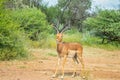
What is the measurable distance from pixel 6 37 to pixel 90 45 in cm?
1387

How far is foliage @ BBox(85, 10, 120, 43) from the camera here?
3041 centimetres

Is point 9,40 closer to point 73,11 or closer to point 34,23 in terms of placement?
point 34,23

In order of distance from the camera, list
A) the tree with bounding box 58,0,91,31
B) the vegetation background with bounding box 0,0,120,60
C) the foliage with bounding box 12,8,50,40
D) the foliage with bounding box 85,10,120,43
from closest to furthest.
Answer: the vegetation background with bounding box 0,0,120,60 < the foliage with bounding box 12,8,50,40 < the foliage with bounding box 85,10,120,43 < the tree with bounding box 58,0,91,31

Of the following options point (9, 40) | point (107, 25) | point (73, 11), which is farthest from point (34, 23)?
point (73, 11)

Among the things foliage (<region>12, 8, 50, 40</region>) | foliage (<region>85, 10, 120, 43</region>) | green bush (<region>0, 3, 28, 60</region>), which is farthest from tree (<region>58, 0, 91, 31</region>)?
green bush (<region>0, 3, 28, 60</region>)

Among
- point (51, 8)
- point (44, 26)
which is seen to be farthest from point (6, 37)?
point (51, 8)

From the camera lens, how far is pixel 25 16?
25.6m

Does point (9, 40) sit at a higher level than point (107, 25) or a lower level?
lower

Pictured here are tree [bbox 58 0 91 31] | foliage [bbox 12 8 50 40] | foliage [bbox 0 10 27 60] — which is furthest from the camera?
tree [bbox 58 0 91 31]

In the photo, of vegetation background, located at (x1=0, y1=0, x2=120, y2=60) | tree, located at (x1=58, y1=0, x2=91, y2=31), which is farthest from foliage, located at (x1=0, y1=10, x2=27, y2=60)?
tree, located at (x1=58, y1=0, x2=91, y2=31)

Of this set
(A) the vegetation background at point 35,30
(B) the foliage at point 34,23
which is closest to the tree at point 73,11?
(A) the vegetation background at point 35,30

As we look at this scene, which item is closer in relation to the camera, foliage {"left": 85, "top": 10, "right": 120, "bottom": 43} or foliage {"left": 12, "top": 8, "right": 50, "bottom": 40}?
foliage {"left": 12, "top": 8, "right": 50, "bottom": 40}

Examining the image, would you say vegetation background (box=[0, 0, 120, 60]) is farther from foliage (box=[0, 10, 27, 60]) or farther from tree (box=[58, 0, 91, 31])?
tree (box=[58, 0, 91, 31])

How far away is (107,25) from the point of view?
3094 centimetres
